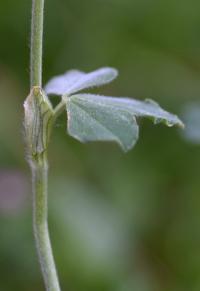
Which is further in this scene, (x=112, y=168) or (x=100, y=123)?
(x=112, y=168)

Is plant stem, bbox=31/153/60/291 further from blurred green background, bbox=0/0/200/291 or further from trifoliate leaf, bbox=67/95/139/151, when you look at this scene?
blurred green background, bbox=0/0/200/291

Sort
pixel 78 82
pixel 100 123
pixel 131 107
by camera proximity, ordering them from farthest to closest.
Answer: pixel 78 82 < pixel 131 107 < pixel 100 123

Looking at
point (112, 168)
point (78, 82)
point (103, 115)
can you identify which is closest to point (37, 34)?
point (103, 115)

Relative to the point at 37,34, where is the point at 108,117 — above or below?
below

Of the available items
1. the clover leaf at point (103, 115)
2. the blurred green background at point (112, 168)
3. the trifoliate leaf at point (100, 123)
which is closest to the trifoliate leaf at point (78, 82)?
the clover leaf at point (103, 115)

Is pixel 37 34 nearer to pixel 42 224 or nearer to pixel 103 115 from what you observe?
pixel 103 115

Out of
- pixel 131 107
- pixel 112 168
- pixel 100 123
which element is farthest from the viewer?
pixel 112 168

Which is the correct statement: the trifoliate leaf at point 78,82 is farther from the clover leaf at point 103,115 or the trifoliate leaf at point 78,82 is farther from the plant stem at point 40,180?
the plant stem at point 40,180

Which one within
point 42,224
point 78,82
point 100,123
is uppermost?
point 78,82
